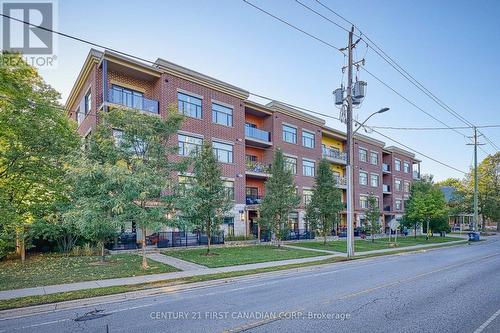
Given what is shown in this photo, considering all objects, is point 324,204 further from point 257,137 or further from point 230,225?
point 257,137

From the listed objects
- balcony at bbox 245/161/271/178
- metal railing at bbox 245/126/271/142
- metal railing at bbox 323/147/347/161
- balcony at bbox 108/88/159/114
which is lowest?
balcony at bbox 245/161/271/178

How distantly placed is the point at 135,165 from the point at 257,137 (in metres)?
19.2

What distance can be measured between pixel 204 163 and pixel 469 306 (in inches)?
625

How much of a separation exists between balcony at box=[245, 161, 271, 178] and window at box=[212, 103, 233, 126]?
467cm

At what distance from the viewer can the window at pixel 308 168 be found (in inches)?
1502

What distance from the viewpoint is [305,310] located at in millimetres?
7863

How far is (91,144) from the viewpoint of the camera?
1582cm

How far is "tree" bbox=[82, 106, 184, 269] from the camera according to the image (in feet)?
45.0

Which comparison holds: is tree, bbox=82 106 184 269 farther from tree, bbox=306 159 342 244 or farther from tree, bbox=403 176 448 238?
tree, bbox=403 176 448 238

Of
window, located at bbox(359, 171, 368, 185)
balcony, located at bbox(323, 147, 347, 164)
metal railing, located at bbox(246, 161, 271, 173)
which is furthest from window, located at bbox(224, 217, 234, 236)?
window, located at bbox(359, 171, 368, 185)

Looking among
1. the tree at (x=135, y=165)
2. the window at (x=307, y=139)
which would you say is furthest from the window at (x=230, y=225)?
the window at (x=307, y=139)

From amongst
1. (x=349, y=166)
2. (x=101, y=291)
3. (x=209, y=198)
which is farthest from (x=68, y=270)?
(x=349, y=166)

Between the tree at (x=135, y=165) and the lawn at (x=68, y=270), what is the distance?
1084mm

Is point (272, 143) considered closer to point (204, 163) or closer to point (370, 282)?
point (204, 163)
